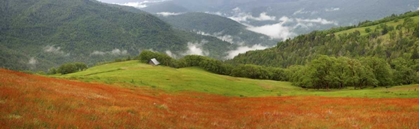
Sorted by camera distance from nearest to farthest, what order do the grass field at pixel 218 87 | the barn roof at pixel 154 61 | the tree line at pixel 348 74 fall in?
the grass field at pixel 218 87 < the tree line at pixel 348 74 < the barn roof at pixel 154 61

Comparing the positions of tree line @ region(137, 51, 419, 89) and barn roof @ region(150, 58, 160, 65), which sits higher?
barn roof @ region(150, 58, 160, 65)

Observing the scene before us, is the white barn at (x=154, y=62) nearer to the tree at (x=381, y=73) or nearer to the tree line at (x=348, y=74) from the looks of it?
the tree line at (x=348, y=74)

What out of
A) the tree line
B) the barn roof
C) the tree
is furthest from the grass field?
the barn roof

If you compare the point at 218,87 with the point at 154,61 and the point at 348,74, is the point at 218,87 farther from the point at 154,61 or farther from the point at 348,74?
the point at 154,61

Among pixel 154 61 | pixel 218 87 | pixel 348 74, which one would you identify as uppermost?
pixel 154 61

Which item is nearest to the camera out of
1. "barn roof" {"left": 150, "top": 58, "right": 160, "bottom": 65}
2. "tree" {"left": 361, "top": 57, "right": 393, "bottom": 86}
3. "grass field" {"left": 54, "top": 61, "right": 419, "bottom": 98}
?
"grass field" {"left": 54, "top": 61, "right": 419, "bottom": 98}

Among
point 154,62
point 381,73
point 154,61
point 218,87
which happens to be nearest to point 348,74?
point 381,73

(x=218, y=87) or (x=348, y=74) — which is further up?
(x=348, y=74)

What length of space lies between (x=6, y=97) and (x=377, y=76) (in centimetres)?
11172

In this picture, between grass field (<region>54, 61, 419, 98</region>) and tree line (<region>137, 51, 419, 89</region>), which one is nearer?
grass field (<region>54, 61, 419, 98</region>)

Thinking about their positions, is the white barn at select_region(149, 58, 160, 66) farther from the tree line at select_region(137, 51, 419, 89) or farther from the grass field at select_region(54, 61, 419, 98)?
the tree line at select_region(137, 51, 419, 89)

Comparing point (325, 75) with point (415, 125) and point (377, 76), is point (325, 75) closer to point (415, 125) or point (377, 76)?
point (377, 76)

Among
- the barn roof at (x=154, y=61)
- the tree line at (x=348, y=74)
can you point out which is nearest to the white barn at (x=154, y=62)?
the barn roof at (x=154, y=61)

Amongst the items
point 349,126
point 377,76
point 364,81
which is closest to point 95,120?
point 349,126
